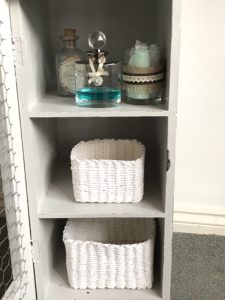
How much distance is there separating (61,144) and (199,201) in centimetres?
56

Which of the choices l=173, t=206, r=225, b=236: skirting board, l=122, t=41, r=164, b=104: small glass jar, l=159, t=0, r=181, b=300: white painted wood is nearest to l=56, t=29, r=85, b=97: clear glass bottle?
l=122, t=41, r=164, b=104: small glass jar

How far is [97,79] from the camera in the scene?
3.05 ft

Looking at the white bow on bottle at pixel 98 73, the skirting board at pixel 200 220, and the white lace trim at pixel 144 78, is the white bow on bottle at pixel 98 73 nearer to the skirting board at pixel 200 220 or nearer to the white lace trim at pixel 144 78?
the white lace trim at pixel 144 78

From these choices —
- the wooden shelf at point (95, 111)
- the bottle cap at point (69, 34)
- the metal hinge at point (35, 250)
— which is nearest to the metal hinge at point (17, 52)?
the wooden shelf at point (95, 111)

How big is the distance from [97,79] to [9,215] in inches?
15.3

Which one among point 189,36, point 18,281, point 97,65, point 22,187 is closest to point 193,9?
point 189,36

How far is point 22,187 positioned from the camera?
0.91m

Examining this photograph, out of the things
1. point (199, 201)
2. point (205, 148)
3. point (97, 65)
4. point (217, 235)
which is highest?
point (97, 65)

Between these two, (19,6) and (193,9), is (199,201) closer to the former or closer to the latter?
(193,9)

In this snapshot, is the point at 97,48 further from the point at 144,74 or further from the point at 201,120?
the point at 201,120

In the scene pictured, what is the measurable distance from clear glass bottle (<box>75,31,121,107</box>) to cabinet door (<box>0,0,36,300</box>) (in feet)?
0.58

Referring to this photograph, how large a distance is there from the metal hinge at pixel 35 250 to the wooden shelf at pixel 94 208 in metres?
0.08

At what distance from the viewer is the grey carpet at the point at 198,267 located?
3.79 feet

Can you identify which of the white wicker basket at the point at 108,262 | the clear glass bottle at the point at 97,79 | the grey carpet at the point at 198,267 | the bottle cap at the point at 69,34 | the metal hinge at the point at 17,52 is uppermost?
the bottle cap at the point at 69,34
